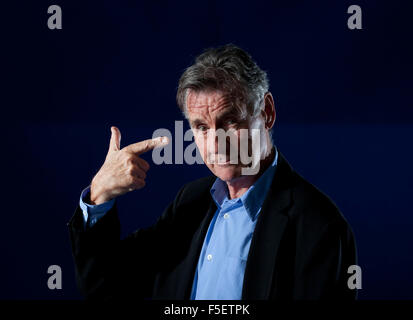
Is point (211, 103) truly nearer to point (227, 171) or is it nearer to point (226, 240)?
point (227, 171)

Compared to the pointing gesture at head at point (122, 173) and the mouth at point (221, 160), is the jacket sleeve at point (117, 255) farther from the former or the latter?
the mouth at point (221, 160)

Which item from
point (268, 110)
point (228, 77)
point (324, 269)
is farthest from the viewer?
point (268, 110)

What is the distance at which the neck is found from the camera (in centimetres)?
138

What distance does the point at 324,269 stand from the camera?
120cm

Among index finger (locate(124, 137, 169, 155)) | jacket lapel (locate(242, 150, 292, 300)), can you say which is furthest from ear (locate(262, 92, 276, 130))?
index finger (locate(124, 137, 169, 155))

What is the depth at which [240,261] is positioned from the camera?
1.28 m

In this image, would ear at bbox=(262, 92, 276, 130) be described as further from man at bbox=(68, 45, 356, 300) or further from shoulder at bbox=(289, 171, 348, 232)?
shoulder at bbox=(289, 171, 348, 232)

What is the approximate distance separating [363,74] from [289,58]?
1.07ft

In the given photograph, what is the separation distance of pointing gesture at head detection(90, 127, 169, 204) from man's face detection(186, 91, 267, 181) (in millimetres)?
134

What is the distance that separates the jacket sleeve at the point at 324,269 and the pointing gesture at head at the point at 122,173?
0.51m

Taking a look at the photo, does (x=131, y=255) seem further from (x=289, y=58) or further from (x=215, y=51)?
(x=289, y=58)

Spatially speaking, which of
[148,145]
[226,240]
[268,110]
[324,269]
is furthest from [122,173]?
[324,269]

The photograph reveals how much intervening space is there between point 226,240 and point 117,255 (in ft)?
1.19
